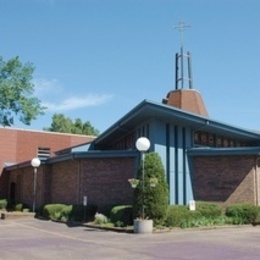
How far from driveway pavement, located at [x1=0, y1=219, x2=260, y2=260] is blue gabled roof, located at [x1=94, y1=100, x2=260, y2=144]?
6028mm

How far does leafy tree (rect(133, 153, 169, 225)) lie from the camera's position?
60.8 feet

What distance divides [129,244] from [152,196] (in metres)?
4.81

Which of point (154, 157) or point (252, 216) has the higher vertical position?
point (154, 157)

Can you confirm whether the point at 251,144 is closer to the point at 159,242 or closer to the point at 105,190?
the point at 105,190

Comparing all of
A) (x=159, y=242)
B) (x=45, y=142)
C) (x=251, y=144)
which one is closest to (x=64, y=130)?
(x=45, y=142)

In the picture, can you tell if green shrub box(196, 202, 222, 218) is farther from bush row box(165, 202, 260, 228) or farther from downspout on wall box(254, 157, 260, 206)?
downspout on wall box(254, 157, 260, 206)

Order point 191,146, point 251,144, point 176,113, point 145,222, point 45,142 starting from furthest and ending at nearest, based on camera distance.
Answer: point 45,142 < point 251,144 < point 191,146 < point 176,113 < point 145,222

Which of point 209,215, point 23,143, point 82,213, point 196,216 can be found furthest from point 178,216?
point 23,143

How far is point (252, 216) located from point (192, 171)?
4.09 meters

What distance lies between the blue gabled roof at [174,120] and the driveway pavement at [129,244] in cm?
603

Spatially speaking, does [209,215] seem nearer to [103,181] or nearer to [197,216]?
[197,216]

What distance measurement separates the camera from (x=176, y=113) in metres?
21.9

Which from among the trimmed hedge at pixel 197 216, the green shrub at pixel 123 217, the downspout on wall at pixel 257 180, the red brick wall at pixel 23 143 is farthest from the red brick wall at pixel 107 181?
the red brick wall at pixel 23 143

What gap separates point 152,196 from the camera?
18.6m
